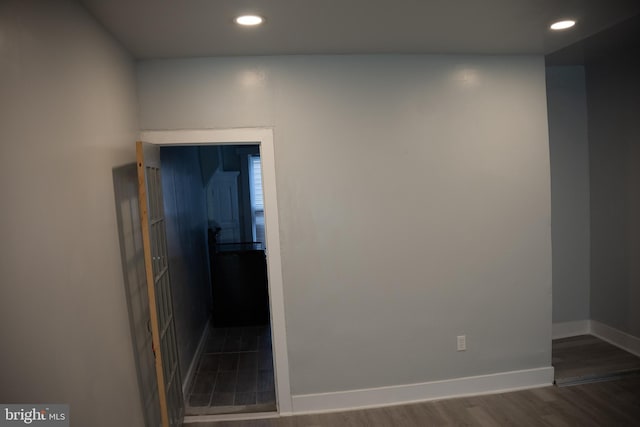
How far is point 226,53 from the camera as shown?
106 inches

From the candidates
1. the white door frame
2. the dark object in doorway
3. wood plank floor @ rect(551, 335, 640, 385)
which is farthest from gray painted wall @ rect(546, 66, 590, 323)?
the dark object in doorway

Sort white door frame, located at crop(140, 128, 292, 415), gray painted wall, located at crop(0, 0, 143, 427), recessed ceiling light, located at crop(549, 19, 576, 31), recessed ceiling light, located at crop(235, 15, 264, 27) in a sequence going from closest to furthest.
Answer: gray painted wall, located at crop(0, 0, 143, 427) → recessed ceiling light, located at crop(235, 15, 264, 27) → recessed ceiling light, located at crop(549, 19, 576, 31) → white door frame, located at crop(140, 128, 292, 415)

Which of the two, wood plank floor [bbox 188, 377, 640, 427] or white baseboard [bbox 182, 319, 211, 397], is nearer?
wood plank floor [bbox 188, 377, 640, 427]

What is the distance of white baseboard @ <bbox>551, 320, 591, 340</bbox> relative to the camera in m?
4.07

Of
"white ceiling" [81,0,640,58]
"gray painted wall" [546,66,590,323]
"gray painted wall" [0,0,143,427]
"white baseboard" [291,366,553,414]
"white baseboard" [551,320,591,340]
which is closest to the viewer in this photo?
"gray painted wall" [0,0,143,427]

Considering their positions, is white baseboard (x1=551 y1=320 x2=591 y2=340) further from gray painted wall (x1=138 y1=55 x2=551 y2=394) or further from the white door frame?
the white door frame

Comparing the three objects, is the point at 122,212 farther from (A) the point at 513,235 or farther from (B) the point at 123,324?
(A) the point at 513,235

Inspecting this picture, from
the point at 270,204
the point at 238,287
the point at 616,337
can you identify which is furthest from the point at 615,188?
the point at 238,287

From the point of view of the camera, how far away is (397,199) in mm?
2988

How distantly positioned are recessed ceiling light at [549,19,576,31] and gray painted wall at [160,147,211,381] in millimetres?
2911

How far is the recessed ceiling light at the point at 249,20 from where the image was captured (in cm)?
210

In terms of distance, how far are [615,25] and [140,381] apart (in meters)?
3.61


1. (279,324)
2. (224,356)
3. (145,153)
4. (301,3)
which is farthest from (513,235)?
(224,356)

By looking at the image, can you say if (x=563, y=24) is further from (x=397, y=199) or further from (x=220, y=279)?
(x=220, y=279)
